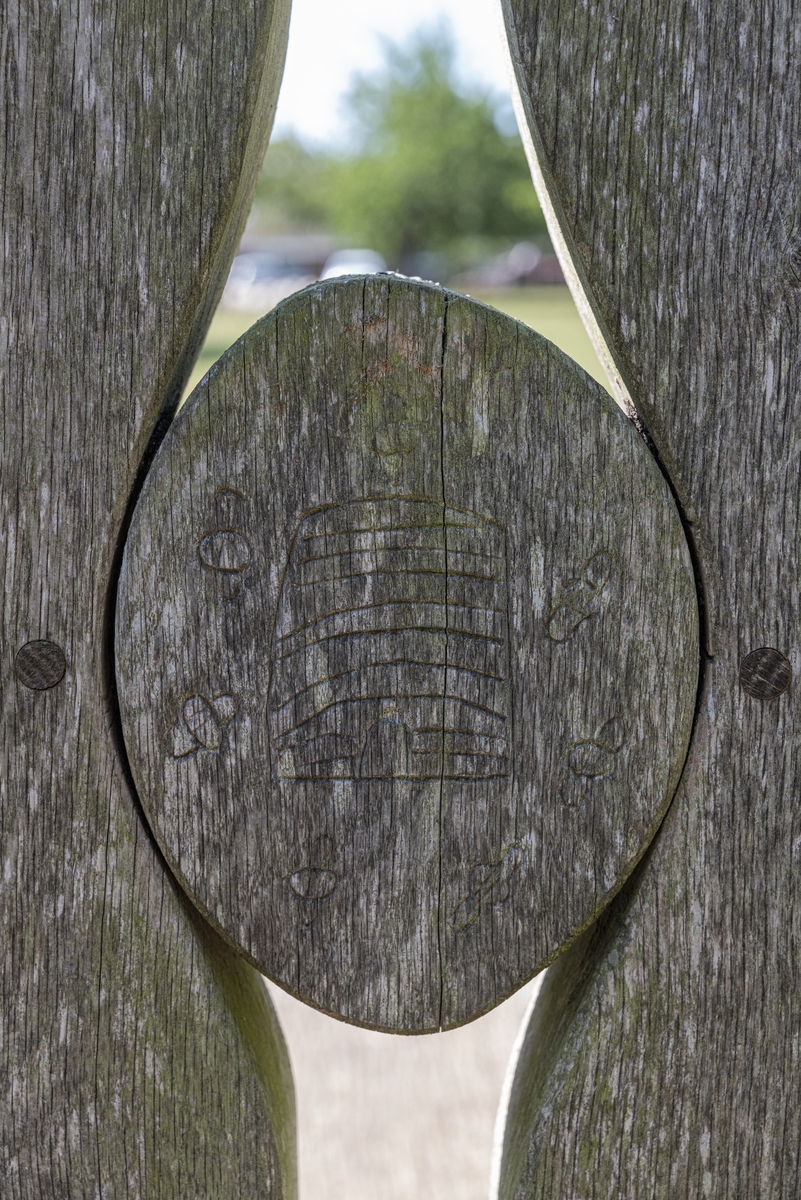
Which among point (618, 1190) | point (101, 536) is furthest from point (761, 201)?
point (618, 1190)

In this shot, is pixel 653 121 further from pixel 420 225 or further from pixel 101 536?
pixel 420 225

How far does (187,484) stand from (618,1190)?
0.77 m

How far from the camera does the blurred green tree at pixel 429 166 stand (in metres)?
41.4

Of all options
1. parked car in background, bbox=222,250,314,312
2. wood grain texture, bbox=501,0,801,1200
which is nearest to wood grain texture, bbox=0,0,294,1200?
wood grain texture, bbox=501,0,801,1200

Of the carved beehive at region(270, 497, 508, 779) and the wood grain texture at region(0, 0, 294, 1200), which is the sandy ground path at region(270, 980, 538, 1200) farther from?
the carved beehive at region(270, 497, 508, 779)

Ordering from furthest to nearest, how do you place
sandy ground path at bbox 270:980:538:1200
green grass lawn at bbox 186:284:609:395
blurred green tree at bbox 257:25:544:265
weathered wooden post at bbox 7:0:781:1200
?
1. blurred green tree at bbox 257:25:544:265
2. green grass lawn at bbox 186:284:609:395
3. sandy ground path at bbox 270:980:538:1200
4. weathered wooden post at bbox 7:0:781:1200

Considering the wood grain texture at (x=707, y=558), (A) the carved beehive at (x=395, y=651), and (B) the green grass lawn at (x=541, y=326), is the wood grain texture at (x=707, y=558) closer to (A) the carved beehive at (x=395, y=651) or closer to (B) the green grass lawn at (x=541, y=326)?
(A) the carved beehive at (x=395, y=651)

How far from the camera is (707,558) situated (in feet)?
3.28

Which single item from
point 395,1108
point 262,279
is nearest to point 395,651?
point 395,1108

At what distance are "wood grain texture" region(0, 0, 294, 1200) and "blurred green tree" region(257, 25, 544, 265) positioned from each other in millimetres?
40704

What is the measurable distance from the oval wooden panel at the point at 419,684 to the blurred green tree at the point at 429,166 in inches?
1606

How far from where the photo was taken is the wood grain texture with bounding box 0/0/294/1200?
0.96m

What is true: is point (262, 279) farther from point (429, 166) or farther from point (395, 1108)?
point (395, 1108)

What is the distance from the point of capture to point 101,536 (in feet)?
3.27
